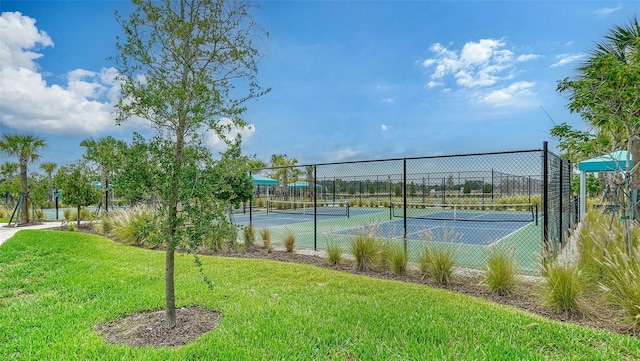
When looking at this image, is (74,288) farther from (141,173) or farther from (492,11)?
(492,11)

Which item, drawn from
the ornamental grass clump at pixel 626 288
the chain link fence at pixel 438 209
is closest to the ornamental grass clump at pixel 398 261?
the chain link fence at pixel 438 209

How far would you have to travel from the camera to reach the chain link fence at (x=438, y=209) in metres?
6.39

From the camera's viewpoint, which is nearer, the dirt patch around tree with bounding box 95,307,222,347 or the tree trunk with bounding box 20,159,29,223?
the dirt patch around tree with bounding box 95,307,222,347

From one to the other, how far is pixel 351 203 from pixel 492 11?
21.0 m

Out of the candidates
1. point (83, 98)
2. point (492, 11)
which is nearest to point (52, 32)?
point (83, 98)

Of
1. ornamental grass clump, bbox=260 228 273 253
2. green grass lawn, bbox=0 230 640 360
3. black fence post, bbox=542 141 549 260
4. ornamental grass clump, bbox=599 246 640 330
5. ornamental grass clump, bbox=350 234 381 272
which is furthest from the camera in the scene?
ornamental grass clump, bbox=260 228 273 253

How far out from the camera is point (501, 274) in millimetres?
4688

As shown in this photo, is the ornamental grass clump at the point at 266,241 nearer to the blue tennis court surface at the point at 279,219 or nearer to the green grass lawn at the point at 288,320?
the green grass lawn at the point at 288,320

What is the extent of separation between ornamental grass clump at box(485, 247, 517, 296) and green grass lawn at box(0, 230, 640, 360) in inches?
22.2

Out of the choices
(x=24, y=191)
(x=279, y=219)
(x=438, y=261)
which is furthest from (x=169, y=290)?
(x=24, y=191)

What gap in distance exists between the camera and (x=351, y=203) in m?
27.9

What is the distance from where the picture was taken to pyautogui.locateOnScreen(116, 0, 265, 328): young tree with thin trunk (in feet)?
10.9

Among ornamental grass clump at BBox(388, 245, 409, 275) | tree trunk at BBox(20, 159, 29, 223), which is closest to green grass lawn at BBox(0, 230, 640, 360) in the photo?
ornamental grass clump at BBox(388, 245, 409, 275)

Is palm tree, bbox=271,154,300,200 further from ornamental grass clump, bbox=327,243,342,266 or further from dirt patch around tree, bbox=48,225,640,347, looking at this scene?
dirt patch around tree, bbox=48,225,640,347
